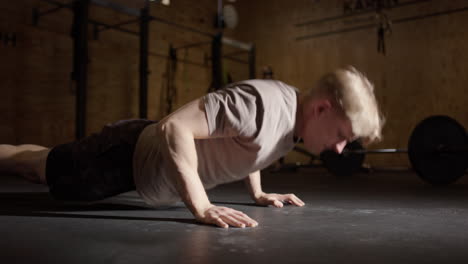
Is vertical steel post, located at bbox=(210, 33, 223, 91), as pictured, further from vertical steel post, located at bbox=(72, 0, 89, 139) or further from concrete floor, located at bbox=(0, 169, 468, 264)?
concrete floor, located at bbox=(0, 169, 468, 264)

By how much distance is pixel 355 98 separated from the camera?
1.07 m

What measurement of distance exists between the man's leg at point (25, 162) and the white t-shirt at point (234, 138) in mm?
450

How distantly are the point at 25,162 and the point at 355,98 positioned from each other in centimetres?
132

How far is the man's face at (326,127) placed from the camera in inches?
43.8

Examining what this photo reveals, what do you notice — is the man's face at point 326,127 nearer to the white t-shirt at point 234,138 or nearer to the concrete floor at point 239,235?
the white t-shirt at point 234,138

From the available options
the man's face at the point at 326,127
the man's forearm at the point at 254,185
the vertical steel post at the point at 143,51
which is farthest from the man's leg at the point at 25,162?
the vertical steel post at the point at 143,51

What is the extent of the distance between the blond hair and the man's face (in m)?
0.03

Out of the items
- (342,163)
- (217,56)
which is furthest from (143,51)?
(342,163)

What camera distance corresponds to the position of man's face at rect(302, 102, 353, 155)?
1.11 m

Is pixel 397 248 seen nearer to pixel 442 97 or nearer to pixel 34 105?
pixel 34 105

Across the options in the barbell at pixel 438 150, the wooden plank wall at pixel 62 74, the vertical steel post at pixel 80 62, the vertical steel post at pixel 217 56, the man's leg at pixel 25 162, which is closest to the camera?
the man's leg at pixel 25 162

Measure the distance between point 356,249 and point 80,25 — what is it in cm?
360

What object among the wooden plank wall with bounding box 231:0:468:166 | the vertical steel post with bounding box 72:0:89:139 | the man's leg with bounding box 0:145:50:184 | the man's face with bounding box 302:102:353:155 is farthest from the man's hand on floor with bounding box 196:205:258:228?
the wooden plank wall with bounding box 231:0:468:166

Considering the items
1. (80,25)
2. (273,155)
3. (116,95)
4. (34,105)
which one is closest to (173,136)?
(273,155)
